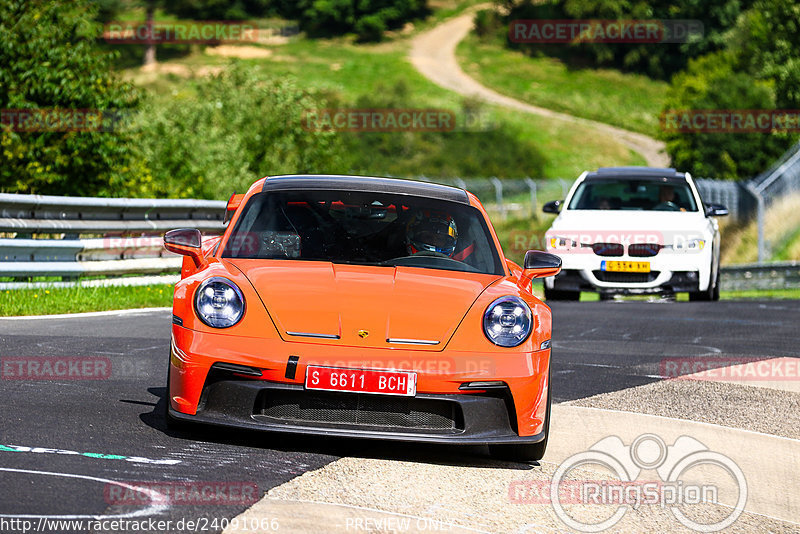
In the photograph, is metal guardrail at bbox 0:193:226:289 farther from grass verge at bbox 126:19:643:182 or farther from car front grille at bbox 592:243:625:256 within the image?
grass verge at bbox 126:19:643:182

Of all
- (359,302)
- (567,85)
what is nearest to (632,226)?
(359,302)

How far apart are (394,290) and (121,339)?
4.43 meters

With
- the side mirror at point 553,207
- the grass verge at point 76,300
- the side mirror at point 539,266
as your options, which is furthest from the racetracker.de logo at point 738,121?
the side mirror at point 539,266

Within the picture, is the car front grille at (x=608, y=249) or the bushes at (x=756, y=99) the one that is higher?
the bushes at (x=756, y=99)

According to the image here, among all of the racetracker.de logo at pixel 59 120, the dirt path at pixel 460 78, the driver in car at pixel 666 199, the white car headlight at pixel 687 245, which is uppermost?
the dirt path at pixel 460 78

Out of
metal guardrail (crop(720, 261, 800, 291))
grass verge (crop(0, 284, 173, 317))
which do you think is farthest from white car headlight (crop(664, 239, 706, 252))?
metal guardrail (crop(720, 261, 800, 291))

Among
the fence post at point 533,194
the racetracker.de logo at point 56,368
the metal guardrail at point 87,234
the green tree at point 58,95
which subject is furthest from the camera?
the fence post at point 533,194

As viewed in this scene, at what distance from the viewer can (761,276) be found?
2448 cm

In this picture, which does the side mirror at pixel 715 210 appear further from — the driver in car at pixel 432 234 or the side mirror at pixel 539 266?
the driver in car at pixel 432 234

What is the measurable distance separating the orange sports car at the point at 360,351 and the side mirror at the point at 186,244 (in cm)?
17

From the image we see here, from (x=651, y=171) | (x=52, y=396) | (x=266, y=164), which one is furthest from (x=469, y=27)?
(x=52, y=396)

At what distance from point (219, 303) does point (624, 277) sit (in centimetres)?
980

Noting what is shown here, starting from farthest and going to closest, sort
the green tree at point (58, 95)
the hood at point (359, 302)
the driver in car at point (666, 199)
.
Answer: the green tree at point (58, 95), the driver in car at point (666, 199), the hood at point (359, 302)

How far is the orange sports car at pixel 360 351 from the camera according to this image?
226 inches
